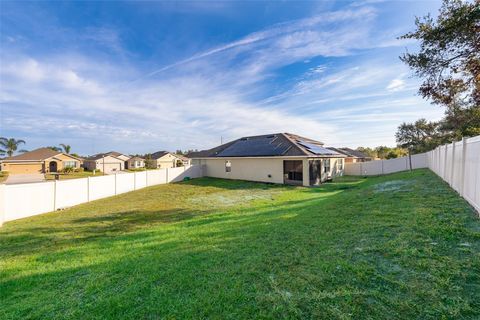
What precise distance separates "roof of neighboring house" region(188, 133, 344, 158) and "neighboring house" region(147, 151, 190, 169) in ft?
102

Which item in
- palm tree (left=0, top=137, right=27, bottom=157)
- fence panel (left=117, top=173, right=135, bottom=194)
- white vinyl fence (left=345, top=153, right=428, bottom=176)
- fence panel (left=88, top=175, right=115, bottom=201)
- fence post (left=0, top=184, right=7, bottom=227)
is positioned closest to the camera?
fence post (left=0, top=184, right=7, bottom=227)

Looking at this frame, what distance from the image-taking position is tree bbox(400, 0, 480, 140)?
18.0 ft

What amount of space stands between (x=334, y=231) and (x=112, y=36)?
46.3 feet

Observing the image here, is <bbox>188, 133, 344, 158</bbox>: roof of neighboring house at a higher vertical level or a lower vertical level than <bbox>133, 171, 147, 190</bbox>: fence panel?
higher

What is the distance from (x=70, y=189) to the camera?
12172mm

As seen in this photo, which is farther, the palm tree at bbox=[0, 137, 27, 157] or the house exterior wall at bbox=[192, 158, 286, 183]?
the palm tree at bbox=[0, 137, 27, 157]

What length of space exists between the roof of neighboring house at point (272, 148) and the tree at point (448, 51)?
11.1 metres

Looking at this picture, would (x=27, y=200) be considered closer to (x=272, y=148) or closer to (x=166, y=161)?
(x=272, y=148)

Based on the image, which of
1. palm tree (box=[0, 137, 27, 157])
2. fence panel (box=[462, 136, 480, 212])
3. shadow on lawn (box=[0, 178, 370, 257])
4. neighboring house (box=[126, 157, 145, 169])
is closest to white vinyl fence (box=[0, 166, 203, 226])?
shadow on lawn (box=[0, 178, 370, 257])

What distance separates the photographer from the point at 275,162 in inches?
770

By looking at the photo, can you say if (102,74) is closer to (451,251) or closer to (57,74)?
(57,74)

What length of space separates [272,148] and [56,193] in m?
16.4

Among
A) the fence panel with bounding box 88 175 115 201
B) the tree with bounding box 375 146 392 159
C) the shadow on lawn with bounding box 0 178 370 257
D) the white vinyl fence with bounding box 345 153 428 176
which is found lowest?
the shadow on lawn with bounding box 0 178 370 257

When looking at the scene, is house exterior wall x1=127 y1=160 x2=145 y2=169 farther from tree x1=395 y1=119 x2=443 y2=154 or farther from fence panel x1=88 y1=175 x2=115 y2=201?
tree x1=395 y1=119 x2=443 y2=154
